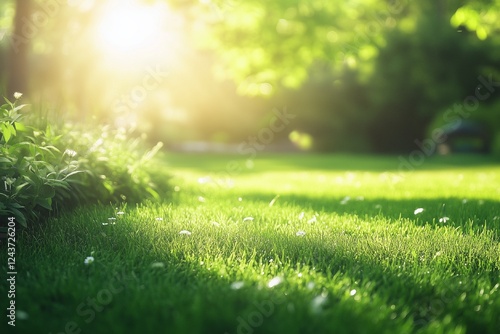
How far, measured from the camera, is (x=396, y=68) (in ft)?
79.3

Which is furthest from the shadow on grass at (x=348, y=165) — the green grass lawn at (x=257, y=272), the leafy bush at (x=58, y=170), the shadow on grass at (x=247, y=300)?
the shadow on grass at (x=247, y=300)

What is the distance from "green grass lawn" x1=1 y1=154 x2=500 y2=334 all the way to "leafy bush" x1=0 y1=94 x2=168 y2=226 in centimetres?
24

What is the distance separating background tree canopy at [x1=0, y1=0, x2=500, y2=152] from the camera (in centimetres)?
1141

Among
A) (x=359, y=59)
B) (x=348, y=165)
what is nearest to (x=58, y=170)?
(x=359, y=59)

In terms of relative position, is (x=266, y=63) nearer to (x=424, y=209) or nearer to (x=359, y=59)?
(x=359, y=59)

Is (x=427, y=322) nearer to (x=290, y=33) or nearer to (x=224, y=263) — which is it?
(x=224, y=263)

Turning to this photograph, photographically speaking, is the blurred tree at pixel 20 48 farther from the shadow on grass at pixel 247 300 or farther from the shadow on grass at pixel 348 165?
the shadow on grass at pixel 247 300

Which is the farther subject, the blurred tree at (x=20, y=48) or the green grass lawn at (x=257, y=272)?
the blurred tree at (x=20, y=48)

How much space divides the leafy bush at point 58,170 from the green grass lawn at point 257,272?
24 cm

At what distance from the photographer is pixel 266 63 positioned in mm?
13508

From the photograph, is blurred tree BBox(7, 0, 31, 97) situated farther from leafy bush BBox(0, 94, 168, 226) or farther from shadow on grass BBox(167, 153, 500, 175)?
shadow on grass BBox(167, 153, 500, 175)

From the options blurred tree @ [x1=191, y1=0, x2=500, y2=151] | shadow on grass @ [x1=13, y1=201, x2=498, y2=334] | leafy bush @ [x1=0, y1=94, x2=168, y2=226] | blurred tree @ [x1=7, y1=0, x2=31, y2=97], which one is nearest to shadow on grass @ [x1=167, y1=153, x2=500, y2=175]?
blurred tree @ [x1=191, y1=0, x2=500, y2=151]

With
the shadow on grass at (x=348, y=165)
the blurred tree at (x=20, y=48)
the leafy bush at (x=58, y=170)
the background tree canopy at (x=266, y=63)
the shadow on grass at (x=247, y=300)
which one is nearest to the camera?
the shadow on grass at (x=247, y=300)

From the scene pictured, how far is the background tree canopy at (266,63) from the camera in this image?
11414mm
